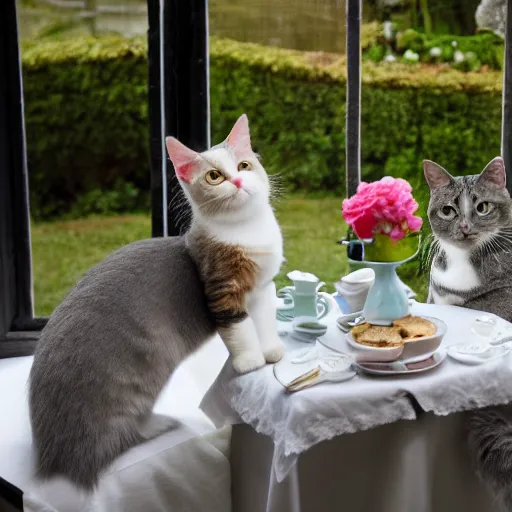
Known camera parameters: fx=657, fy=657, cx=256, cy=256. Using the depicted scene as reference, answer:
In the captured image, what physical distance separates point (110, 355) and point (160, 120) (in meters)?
0.87

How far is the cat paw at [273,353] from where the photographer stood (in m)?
1.31

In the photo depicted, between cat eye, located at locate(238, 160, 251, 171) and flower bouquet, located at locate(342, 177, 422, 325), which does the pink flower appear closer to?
flower bouquet, located at locate(342, 177, 422, 325)

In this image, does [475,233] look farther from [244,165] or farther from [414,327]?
[244,165]

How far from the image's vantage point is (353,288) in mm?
1573

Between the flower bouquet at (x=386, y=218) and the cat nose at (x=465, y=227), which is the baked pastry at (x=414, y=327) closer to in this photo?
the flower bouquet at (x=386, y=218)

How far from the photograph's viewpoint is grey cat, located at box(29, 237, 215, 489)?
1.20 m

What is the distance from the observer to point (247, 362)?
1276 millimetres

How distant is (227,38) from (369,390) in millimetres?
1219

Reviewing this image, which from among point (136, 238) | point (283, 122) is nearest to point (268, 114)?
point (283, 122)

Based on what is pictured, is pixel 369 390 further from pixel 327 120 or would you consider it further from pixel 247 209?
pixel 327 120

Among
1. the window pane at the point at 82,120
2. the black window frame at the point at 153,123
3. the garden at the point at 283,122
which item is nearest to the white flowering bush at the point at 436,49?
the garden at the point at 283,122

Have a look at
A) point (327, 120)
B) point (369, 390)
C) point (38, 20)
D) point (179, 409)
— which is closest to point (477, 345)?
point (369, 390)

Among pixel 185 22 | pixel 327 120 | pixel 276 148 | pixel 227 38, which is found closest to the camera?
pixel 185 22

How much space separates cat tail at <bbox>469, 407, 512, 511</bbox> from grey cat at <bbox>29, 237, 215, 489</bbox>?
0.55 meters
